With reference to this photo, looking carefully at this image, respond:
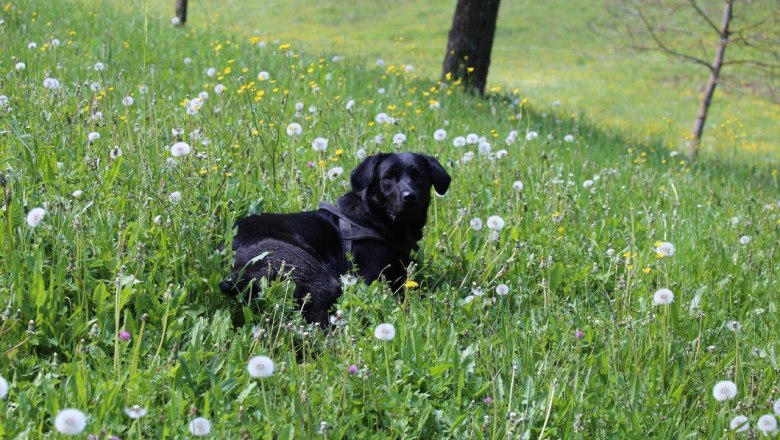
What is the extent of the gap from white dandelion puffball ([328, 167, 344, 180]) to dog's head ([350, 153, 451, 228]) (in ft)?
1.06

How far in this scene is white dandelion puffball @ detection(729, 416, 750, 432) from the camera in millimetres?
2980

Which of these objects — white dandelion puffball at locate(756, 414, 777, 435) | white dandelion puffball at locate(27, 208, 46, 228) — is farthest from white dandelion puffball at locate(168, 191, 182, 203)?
white dandelion puffball at locate(756, 414, 777, 435)

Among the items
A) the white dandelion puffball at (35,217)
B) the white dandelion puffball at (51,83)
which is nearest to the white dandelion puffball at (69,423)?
the white dandelion puffball at (35,217)

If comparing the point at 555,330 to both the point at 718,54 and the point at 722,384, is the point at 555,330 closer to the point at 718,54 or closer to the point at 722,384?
the point at 722,384

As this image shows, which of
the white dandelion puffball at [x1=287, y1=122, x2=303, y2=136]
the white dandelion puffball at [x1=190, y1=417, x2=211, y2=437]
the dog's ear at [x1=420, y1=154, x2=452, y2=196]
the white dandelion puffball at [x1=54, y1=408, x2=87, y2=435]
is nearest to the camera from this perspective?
the white dandelion puffball at [x1=54, y1=408, x2=87, y2=435]

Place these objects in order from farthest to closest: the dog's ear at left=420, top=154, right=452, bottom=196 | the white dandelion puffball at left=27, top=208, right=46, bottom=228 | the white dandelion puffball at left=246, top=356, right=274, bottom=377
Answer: the dog's ear at left=420, top=154, right=452, bottom=196
the white dandelion puffball at left=27, top=208, right=46, bottom=228
the white dandelion puffball at left=246, top=356, right=274, bottom=377

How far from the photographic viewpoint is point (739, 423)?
310 centimetres

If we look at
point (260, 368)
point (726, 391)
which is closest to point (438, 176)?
point (726, 391)

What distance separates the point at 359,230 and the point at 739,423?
2.54m

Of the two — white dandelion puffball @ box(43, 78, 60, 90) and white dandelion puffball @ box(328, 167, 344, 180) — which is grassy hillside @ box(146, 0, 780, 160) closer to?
white dandelion puffball @ box(43, 78, 60, 90)

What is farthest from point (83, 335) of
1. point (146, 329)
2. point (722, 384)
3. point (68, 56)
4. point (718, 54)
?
point (718, 54)

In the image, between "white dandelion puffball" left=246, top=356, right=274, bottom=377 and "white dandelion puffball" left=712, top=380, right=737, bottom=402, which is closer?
"white dandelion puffball" left=246, top=356, right=274, bottom=377

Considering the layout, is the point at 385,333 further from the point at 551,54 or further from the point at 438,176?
the point at 551,54

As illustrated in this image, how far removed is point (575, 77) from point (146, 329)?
1148 inches
